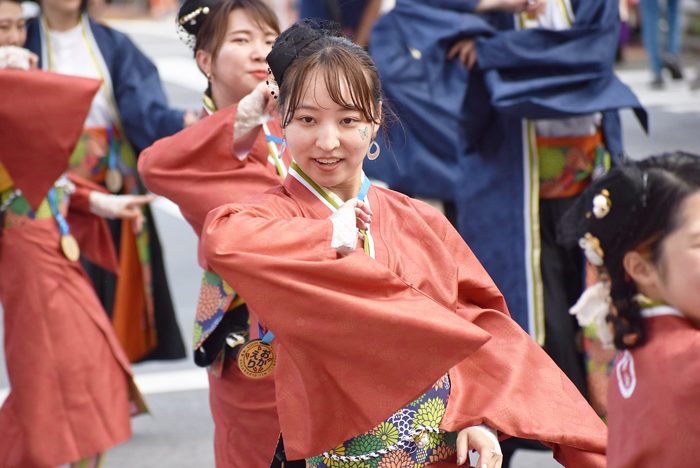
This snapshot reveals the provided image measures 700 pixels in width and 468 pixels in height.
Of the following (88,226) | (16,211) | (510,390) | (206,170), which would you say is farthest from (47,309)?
(510,390)

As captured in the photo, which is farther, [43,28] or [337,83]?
[43,28]

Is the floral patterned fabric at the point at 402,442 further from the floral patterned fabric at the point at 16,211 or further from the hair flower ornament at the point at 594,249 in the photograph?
the floral patterned fabric at the point at 16,211

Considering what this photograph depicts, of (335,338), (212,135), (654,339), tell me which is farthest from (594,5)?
(335,338)

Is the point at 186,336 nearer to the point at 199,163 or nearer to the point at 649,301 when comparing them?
the point at 199,163

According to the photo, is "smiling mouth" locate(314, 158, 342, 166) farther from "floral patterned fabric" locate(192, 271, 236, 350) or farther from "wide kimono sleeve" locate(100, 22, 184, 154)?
"wide kimono sleeve" locate(100, 22, 184, 154)

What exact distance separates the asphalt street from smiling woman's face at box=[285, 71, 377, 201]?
2033 millimetres

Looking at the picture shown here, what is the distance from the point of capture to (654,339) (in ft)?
5.92

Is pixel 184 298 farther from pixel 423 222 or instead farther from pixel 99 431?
pixel 423 222

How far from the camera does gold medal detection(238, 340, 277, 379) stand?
2.38 metres

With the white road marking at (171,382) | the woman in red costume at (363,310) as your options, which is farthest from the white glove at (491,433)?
the white road marking at (171,382)

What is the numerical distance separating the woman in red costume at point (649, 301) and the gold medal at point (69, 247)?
1.95 meters

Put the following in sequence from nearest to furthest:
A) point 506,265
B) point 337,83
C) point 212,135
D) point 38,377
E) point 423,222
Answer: point 337,83 → point 423,222 → point 212,135 → point 38,377 → point 506,265

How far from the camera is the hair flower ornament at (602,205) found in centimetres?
186

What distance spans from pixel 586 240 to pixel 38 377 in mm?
2008
